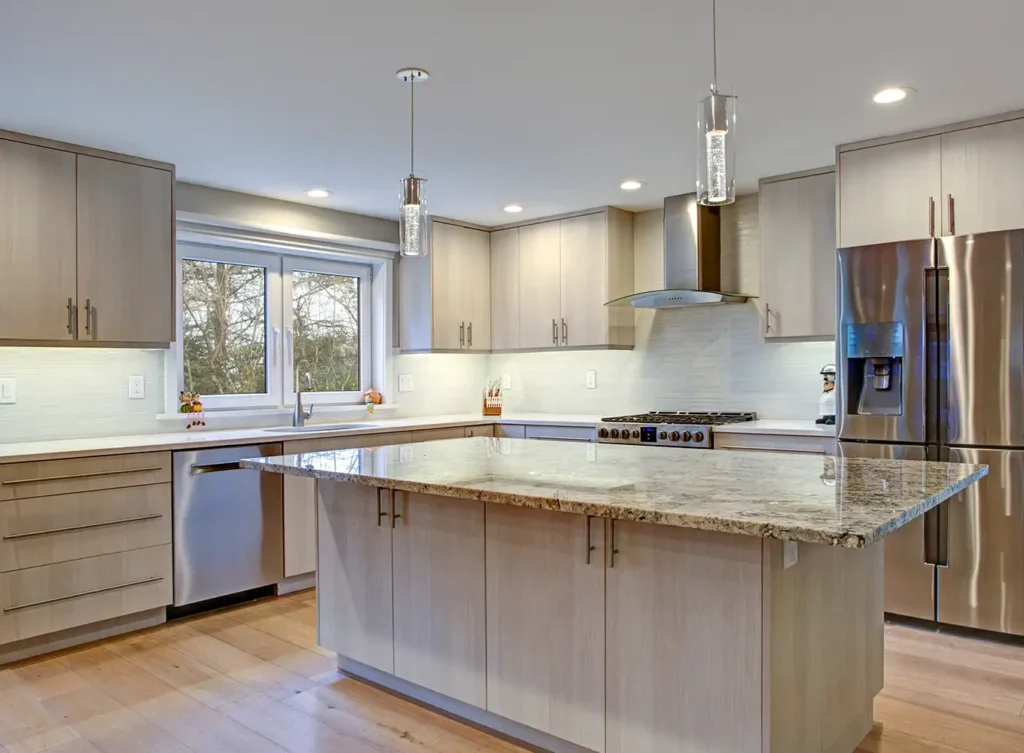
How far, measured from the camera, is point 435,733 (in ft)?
8.02

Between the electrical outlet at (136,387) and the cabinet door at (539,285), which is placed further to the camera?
the cabinet door at (539,285)

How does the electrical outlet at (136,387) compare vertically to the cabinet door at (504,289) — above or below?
below

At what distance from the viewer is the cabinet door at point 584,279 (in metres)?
4.93

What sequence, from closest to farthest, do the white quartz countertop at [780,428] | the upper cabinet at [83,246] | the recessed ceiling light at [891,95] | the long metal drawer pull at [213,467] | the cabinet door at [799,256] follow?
the recessed ceiling light at [891,95] < the upper cabinet at [83,246] < the long metal drawer pull at [213,467] < the white quartz countertop at [780,428] < the cabinet door at [799,256]

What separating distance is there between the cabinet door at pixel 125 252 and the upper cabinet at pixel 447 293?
1.72 m

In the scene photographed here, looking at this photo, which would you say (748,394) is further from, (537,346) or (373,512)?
(373,512)

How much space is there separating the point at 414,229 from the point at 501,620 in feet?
4.06

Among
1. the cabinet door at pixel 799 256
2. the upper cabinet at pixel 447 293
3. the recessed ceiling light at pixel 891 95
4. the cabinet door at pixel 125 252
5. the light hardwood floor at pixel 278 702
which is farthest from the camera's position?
the upper cabinet at pixel 447 293

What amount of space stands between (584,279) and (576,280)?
0.06 metres

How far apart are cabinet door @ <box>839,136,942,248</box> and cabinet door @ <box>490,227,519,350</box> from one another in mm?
2320

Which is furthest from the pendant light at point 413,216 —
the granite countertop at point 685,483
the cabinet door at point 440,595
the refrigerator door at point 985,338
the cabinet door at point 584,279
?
the cabinet door at point 584,279

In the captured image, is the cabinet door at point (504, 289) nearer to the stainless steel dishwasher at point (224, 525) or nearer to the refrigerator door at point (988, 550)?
the stainless steel dishwasher at point (224, 525)

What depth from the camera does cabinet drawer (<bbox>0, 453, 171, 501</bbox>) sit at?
3109mm

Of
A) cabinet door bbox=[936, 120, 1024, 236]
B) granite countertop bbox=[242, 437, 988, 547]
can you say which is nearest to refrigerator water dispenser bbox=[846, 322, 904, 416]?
cabinet door bbox=[936, 120, 1024, 236]
